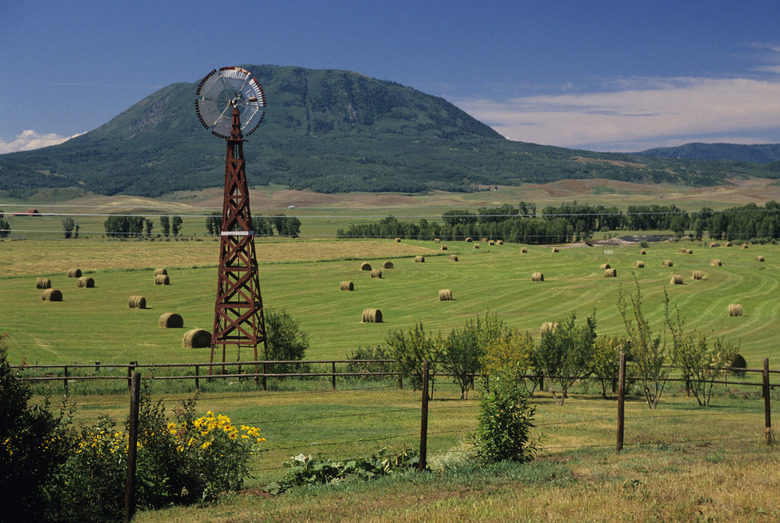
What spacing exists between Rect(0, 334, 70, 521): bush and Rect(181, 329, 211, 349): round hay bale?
34188 millimetres

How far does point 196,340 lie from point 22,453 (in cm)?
3496

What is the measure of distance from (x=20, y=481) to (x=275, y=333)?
26.2 metres

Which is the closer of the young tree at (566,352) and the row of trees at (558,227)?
the young tree at (566,352)

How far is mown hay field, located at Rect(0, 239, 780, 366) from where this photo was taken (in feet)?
159

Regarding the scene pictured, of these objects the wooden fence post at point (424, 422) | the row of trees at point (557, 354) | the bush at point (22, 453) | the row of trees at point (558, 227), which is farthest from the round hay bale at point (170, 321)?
the row of trees at point (558, 227)

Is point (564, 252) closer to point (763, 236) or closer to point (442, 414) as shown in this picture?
point (763, 236)

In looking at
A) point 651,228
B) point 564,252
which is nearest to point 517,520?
point 564,252

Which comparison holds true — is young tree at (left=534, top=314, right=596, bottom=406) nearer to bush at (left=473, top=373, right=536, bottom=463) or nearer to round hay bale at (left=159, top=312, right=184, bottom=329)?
bush at (left=473, top=373, right=536, bottom=463)

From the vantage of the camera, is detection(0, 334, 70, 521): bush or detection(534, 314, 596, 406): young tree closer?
detection(0, 334, 70, 521): bush

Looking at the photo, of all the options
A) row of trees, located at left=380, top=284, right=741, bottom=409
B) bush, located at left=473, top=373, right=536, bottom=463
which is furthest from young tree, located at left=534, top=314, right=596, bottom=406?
bush, located at left=473, top=373, right=536, bottom=463

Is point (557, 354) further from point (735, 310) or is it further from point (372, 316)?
point (735, 310)

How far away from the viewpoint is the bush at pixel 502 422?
14.6m

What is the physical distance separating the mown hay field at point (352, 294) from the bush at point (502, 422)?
28.8 metres

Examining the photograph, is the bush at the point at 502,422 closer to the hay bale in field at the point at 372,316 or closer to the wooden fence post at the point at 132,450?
the wooden fence post at the point at 132,450
